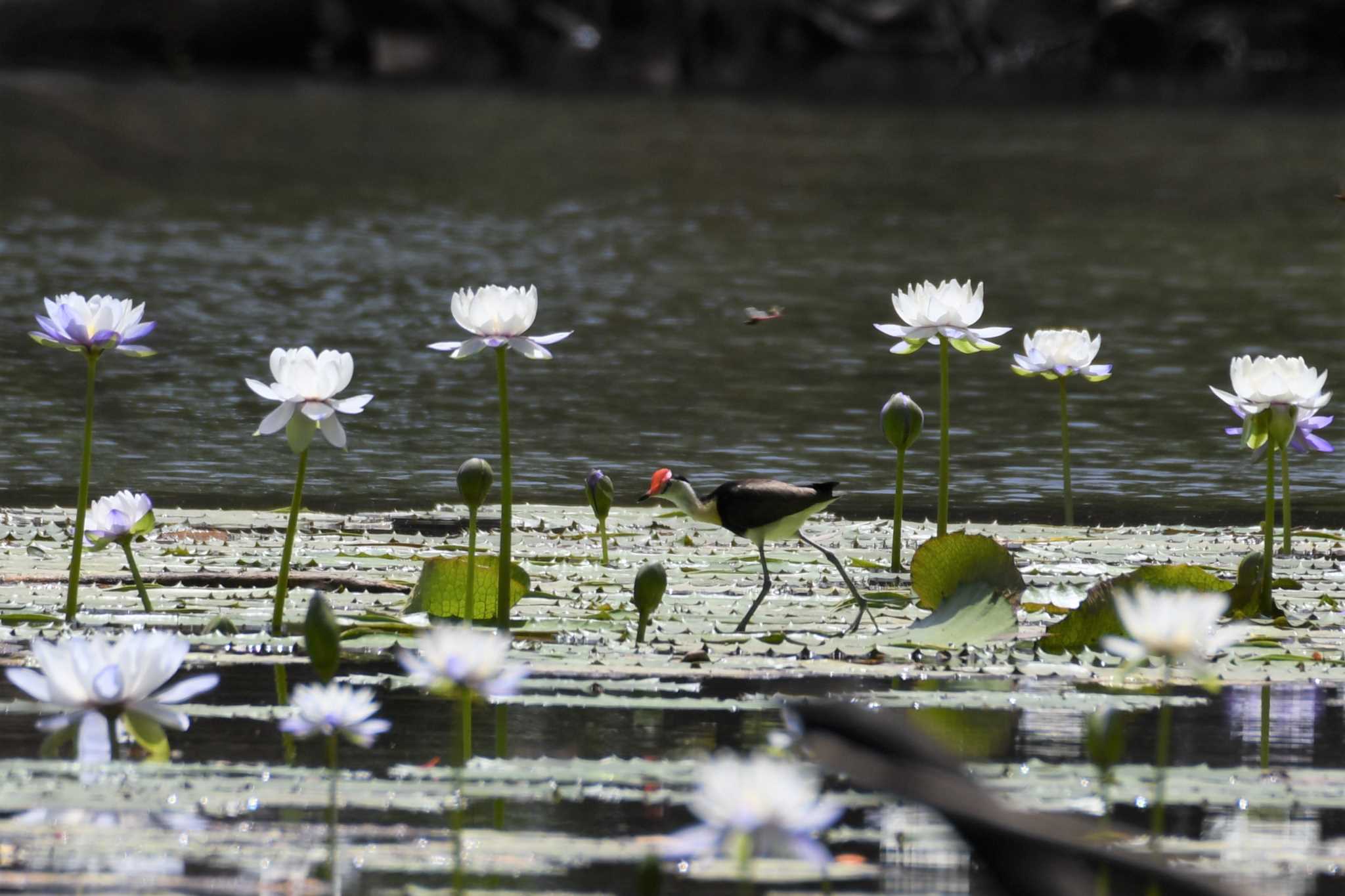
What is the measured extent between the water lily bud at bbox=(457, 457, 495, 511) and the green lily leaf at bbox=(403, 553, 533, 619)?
0.10m

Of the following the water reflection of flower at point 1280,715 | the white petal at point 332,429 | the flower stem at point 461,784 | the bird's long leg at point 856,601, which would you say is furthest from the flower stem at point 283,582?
the water reflection of flower at point 1280,715

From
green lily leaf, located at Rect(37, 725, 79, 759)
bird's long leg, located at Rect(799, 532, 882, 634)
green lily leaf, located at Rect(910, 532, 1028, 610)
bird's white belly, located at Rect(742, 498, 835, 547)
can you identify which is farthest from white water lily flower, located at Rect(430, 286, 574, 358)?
green lily leaf, located at Rect(37, 725, 79, 759)

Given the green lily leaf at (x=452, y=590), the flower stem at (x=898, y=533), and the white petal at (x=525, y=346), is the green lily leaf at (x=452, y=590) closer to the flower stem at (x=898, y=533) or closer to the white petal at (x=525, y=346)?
the white petal at (x=525, y=346)

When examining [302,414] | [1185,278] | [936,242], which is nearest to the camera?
[302,414]

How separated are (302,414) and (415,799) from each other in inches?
33.5

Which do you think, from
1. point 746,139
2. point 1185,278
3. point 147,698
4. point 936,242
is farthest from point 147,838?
point 746,139

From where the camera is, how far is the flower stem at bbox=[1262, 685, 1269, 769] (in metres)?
2.41

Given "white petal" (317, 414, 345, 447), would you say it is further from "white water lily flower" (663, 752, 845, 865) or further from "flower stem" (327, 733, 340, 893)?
"white water lily flower" (663, 752, 845, 865)

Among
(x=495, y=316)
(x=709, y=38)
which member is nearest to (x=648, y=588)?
(x=495, y=316)

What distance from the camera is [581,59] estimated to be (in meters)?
30.2

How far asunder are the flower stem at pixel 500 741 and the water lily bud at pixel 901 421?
1.24 meters

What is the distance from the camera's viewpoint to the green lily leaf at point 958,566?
302 centimetres

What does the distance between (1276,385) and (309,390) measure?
1540 millimetres

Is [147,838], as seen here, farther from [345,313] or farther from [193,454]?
[345,313]
